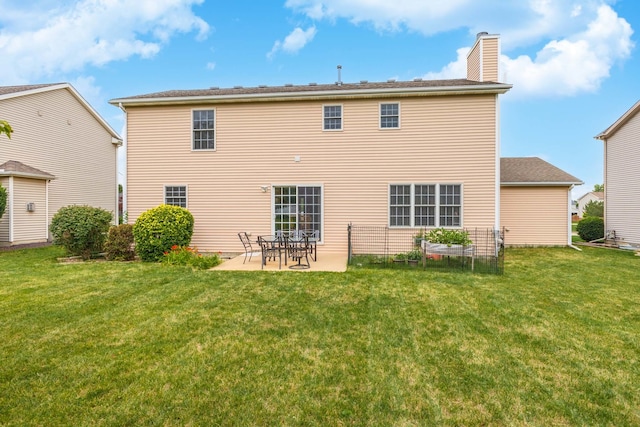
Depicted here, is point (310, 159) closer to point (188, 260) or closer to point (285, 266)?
point (285, 266)

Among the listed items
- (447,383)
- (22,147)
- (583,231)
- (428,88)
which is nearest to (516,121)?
(428,88)

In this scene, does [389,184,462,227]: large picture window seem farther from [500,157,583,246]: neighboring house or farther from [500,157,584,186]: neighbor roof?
[500,157,583,246]: neighboring house

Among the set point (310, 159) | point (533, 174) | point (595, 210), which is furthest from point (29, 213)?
point (595, 210)

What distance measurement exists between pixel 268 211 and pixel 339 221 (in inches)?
95.5

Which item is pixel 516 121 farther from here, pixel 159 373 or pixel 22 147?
pixel 22 147

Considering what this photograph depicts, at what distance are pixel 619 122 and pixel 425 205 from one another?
10689 mm

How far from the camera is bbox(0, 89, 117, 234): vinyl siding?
13594 mm

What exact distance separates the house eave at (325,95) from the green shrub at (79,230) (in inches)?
161

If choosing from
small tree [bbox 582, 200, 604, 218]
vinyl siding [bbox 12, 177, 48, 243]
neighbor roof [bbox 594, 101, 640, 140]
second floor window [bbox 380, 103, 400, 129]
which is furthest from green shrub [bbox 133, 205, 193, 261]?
small tree [bbox 582, 200, 604, 218]

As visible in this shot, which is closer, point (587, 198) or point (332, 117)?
point (332, 117)

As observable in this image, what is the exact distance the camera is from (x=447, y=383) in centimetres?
306

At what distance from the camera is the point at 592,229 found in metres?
15.2

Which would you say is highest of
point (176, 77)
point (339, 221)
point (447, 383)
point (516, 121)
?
point (176, 77)

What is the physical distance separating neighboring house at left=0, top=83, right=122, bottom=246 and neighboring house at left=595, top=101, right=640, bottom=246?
24.5 m
